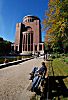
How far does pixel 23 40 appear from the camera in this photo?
411 feet

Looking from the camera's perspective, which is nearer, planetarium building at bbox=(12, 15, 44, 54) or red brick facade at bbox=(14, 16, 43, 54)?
planetarium building at bbox=(12, 15, 44, 54)

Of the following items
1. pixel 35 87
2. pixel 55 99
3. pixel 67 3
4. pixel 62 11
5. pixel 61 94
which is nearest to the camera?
pixel 55 99

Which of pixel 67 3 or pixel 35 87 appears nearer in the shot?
pixel 35 87

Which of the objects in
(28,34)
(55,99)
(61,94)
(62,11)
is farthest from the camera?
(28,34)

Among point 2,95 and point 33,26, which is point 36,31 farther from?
point 2,95

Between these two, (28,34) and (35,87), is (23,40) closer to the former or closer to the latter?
(28,34)

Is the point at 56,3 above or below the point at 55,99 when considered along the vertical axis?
above

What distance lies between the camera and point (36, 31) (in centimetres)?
12444

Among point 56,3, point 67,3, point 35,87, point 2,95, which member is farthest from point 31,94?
point 56,3

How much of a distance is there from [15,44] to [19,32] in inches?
385

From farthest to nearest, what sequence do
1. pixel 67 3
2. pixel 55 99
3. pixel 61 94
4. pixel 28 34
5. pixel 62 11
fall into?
pixel 28 34 < pixel 62 11 < pixel 67 3 < pixel 61 94 < pixel 55 99

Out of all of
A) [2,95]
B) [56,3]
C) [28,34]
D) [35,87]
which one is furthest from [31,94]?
[28,34]

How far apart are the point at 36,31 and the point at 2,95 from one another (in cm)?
11657

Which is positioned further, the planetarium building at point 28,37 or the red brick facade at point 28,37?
the red brick facade at point 28,37
